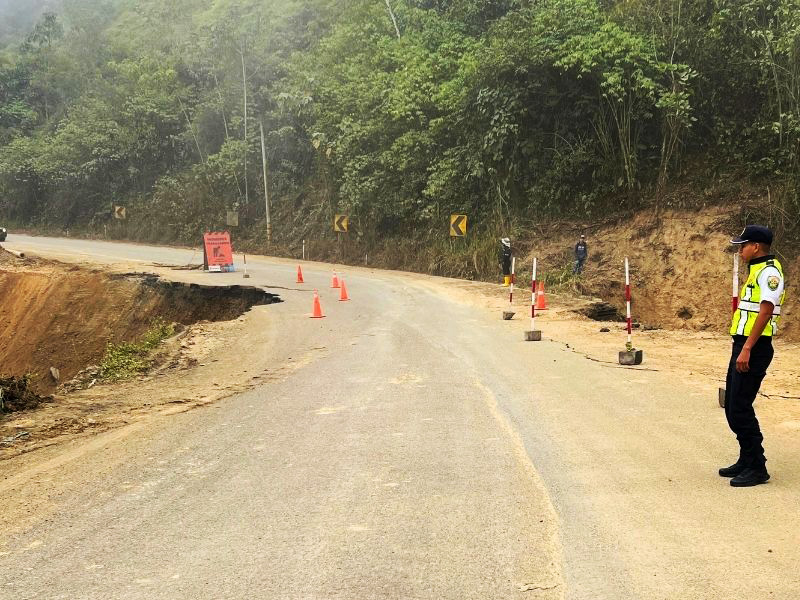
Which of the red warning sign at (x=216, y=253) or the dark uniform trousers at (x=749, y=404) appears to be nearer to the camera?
the dark uniform trousers at (x=749, y=404)

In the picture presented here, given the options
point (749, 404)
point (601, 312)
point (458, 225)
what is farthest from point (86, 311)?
point (749, 404)

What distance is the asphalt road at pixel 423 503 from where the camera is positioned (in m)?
A: 4.02

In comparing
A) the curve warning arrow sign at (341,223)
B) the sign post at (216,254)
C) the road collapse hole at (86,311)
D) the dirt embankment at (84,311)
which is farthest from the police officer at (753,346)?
the curve warning arrow sign at (341,223)

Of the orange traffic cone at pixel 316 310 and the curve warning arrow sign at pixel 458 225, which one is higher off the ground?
the curve warning arrow sign at pixel 458 225

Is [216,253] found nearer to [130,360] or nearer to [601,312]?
[130,360]

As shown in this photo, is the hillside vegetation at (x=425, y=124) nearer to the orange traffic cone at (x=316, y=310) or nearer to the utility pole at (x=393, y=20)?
the utility pole at (x=393, y=20)

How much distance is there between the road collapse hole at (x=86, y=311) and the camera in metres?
20.8

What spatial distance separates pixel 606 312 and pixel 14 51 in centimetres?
7739

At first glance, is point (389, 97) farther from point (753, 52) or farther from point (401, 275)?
point (753, 52)

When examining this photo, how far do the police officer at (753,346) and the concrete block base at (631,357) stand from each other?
522cm

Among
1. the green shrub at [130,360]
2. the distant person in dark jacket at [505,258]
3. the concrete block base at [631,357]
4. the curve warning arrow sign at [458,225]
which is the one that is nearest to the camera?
the concrete block base at [631,357]

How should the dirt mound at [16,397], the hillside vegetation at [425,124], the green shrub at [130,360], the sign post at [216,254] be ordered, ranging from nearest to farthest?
the dirt mound at [16,397] → the green shrub at [130,360] → the hillside vegetation at [425,124] → the sign post at [216,254]

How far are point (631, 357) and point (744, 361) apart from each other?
5.51 m

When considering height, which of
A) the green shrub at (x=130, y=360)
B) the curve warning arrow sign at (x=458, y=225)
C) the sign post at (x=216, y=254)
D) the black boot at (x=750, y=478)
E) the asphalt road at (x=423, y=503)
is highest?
the curve warning arrow sign at (x=458, y=225)
